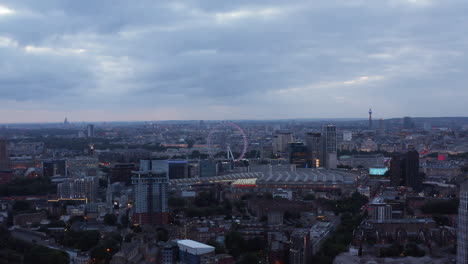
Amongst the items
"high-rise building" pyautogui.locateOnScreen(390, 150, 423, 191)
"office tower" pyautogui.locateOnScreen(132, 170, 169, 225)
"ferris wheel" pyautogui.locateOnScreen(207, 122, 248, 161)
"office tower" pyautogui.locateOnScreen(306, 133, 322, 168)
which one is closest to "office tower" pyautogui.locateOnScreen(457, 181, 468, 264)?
"office tower" pyautogui.locateOnScreen(132, 170, 169, 225)

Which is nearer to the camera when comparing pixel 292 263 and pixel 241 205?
pixel 292 263

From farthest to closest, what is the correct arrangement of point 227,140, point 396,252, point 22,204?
point 227,140
point 22,204
point 396,252

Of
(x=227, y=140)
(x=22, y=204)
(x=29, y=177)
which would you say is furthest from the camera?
(x=227, y=140)

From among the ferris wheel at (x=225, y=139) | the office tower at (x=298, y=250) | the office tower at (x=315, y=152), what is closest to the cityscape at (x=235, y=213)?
the office tower at (x=298, y=250)

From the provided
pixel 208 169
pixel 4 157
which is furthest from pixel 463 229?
pixel 4 157

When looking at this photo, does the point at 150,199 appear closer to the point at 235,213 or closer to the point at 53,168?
the point at 235,213

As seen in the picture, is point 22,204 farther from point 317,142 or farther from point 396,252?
point 317,142

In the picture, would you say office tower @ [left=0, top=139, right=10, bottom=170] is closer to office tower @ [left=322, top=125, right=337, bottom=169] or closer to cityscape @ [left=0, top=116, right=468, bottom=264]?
cityscape @ [left=0, top=116, right=468, bottom=264]

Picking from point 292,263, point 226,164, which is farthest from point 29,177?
point 292,263
